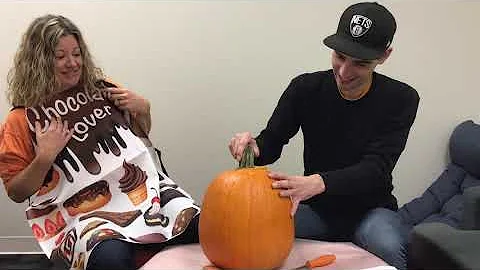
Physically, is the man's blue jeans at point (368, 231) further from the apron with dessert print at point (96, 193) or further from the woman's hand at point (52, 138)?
the woman's hand at point (52, 138)

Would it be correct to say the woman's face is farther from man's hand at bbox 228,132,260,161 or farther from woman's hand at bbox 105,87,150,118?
man's hand at bbox 228,132,260,161

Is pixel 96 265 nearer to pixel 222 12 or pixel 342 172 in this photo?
pixel 342 172

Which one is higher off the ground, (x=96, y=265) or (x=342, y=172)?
(x=342, y=172)

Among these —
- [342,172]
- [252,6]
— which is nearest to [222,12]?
[252,6]

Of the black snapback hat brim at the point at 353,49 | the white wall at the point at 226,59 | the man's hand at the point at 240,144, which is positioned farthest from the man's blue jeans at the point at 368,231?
the white wall at the point at 226,59

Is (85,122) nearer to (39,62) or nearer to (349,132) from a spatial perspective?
(39,62)

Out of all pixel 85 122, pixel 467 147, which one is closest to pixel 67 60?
pixel 85 122

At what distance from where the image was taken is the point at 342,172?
5.12ft

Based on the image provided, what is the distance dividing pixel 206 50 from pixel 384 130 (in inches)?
36.6

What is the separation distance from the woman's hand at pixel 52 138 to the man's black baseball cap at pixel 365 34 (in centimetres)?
Answer: 82

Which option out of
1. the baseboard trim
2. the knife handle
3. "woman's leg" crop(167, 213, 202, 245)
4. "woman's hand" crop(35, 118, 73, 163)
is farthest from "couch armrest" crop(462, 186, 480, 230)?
the baseboard trim

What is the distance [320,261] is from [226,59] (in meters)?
1.14

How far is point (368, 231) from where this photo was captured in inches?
65.3

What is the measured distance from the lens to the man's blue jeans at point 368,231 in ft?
5.18
